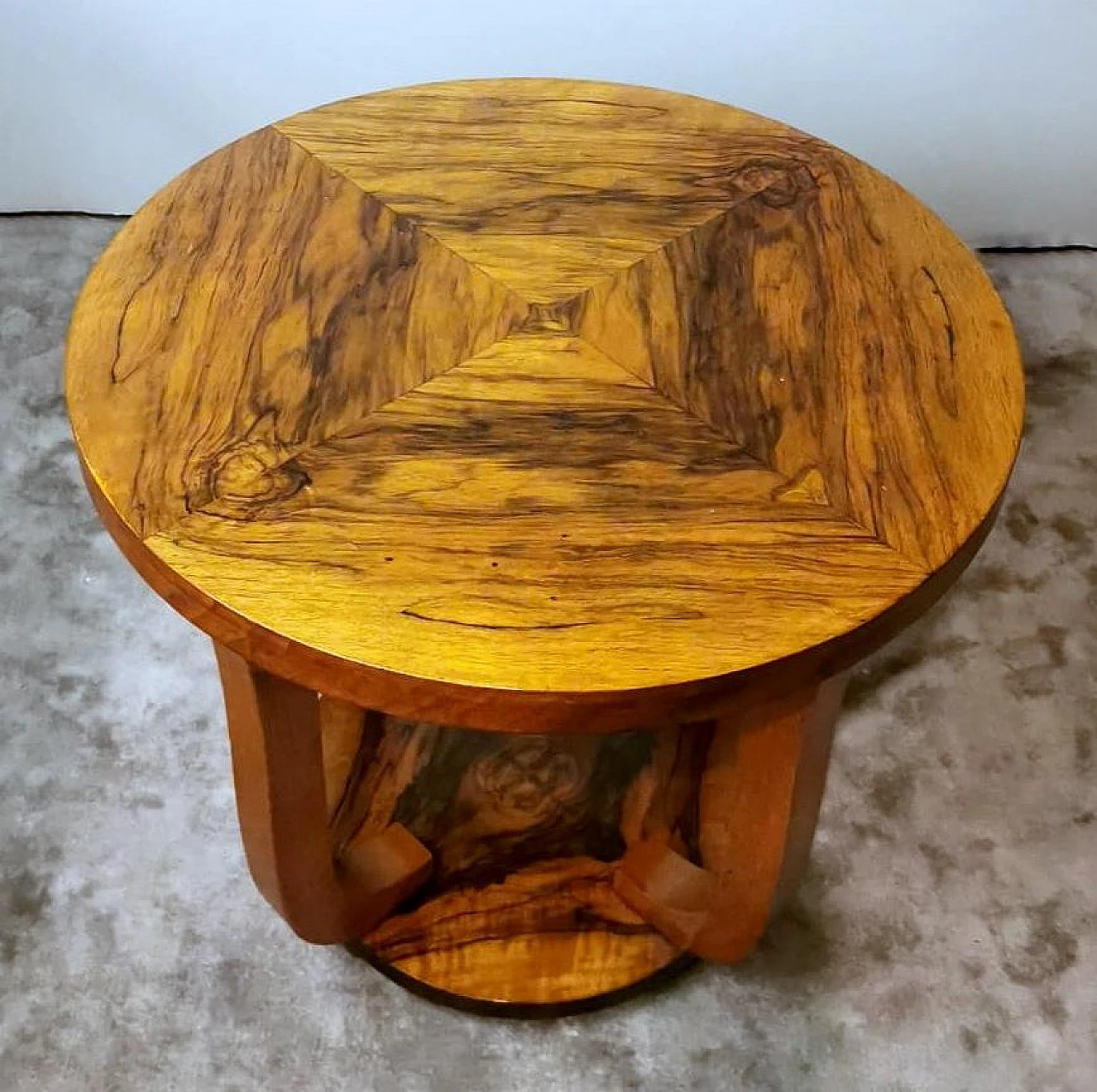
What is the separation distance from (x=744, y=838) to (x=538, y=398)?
1.16 ft

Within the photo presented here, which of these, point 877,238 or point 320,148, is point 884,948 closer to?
point 877,238

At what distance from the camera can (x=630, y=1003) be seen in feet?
3.64

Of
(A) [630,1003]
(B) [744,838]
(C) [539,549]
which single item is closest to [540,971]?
(A) [630,1003]

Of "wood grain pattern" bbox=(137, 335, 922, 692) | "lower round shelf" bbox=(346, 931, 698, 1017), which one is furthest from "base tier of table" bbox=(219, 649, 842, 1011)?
"wood grain pattern" bbox=(137, 335, 922, 692)

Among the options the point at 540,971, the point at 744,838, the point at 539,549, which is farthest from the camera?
the point at 540,971

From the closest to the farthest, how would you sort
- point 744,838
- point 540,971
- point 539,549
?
point 539,549, point 744,838, point 540,971

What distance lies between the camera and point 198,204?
0.92m

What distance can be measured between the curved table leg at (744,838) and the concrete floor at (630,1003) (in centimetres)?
12

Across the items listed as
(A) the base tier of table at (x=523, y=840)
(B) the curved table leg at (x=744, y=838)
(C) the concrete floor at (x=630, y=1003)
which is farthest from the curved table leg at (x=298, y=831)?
(B) the curved table leg at (x=744, y=838)

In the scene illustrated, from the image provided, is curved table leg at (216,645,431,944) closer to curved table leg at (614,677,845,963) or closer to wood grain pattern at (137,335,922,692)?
wood grain pattern at (137,335,922,692)

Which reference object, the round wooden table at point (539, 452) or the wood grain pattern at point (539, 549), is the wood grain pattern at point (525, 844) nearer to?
the round wooden table at point (539, 452)

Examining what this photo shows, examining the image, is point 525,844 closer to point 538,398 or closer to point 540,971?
point 540,971

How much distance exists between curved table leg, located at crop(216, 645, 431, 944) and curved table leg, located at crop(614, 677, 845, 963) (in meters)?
0.21

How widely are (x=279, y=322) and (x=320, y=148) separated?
211 mm
